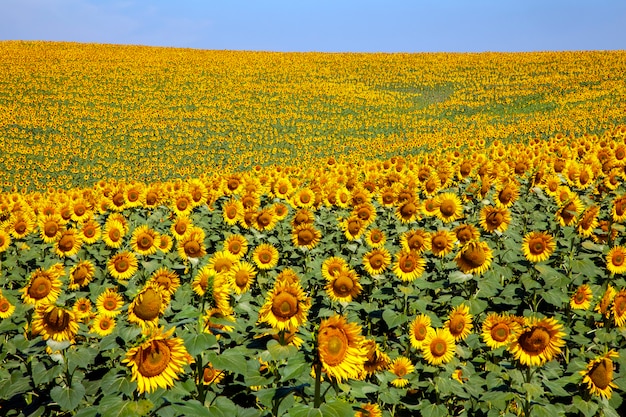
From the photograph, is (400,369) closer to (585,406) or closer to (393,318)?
(393,318)

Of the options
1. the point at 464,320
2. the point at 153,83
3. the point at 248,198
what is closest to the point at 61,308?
the point at 464,320

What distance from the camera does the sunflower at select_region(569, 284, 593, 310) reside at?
14.4 ft

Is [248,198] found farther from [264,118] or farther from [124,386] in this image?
[264,118]

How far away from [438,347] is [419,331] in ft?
0.91

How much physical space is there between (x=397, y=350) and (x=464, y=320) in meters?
0.75

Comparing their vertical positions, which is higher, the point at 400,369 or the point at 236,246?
the point at 236,246

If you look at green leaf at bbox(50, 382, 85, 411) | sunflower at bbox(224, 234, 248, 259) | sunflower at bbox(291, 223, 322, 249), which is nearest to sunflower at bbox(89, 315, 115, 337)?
green leaf at bbox(50, 382, 85, 411)

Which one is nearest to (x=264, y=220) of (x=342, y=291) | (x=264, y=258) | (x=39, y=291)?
(x=264, y=258)

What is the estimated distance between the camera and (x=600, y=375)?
3057 millimetres

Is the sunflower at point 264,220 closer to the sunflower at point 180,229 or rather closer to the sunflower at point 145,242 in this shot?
the sunflower at point 180,229

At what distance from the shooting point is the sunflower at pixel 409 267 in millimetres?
4746

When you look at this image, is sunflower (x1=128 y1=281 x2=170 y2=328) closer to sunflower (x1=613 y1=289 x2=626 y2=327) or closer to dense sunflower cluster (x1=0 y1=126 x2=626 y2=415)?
dense sunflower cluster (x1=0 y1=126 x2=626 y2=415)

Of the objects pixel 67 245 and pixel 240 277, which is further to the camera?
pixel 67 245

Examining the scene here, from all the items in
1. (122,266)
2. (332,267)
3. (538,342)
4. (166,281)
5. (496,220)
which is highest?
(496,220)
